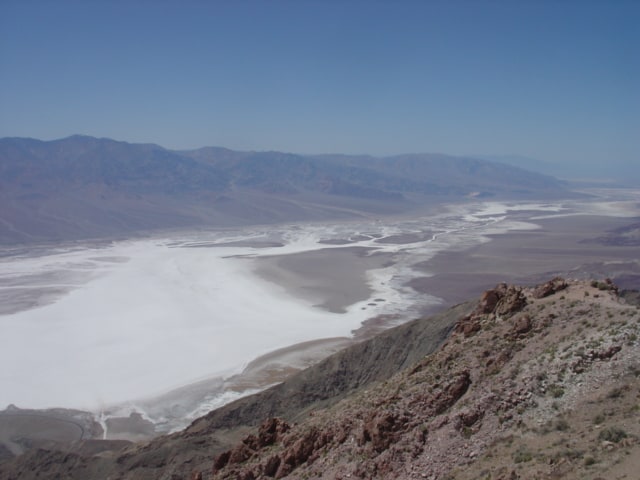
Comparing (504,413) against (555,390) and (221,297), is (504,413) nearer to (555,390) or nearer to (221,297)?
(555,390)

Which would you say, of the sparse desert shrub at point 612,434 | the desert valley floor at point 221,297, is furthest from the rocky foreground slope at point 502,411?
the desert valley floor at point 221,297

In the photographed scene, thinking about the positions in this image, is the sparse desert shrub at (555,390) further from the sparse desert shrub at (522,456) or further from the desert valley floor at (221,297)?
the desert valley floor at (221,297)

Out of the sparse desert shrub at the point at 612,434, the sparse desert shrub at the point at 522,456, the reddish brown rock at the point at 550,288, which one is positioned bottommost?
the sparse desert shrub at the point at 522,456

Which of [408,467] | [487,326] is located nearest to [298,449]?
[408,467]

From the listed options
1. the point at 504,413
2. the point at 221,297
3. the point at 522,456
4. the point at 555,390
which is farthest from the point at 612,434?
the point at 221,297

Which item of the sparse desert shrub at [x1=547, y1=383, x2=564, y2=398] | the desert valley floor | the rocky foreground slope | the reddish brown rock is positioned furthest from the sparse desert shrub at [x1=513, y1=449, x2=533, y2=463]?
the desert valley floor

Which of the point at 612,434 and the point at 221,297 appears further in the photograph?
the point at 221,297
